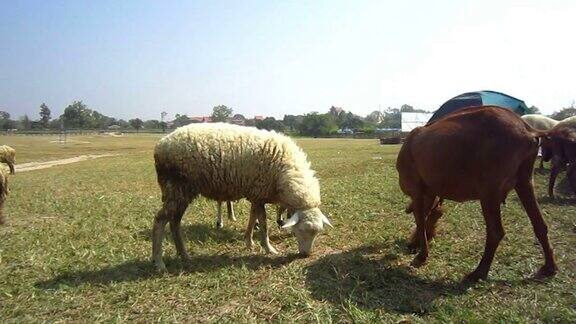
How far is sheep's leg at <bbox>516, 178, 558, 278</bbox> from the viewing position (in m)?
5.30

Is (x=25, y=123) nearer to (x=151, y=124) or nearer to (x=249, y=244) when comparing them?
(x=151, y=124)

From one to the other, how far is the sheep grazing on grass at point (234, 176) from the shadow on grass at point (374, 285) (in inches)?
38.0

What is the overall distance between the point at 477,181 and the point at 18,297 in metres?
6.27

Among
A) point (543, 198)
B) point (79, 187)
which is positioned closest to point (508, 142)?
point (543, 198)

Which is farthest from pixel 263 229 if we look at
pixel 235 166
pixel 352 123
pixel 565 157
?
pixel 352 123

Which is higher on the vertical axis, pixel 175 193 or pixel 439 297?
pixel 175 193

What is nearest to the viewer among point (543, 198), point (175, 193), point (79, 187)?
point (175, 193)

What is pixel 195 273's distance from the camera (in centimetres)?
584

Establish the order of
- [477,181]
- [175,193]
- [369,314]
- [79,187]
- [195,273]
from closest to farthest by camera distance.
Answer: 1. [369,314]
2. [477,181]
3. [195,273]
4. [175,193]
5. [79,187]

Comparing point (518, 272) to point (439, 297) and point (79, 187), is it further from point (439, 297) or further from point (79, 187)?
point (79, 187)

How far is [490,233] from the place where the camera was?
5.21m

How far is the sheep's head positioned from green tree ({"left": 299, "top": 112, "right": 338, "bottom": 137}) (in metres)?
92.5

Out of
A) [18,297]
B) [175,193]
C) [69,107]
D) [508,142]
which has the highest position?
[69,107]

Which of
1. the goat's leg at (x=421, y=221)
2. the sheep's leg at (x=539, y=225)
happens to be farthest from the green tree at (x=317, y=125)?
the sheep's leg at (x=539, y=225)
